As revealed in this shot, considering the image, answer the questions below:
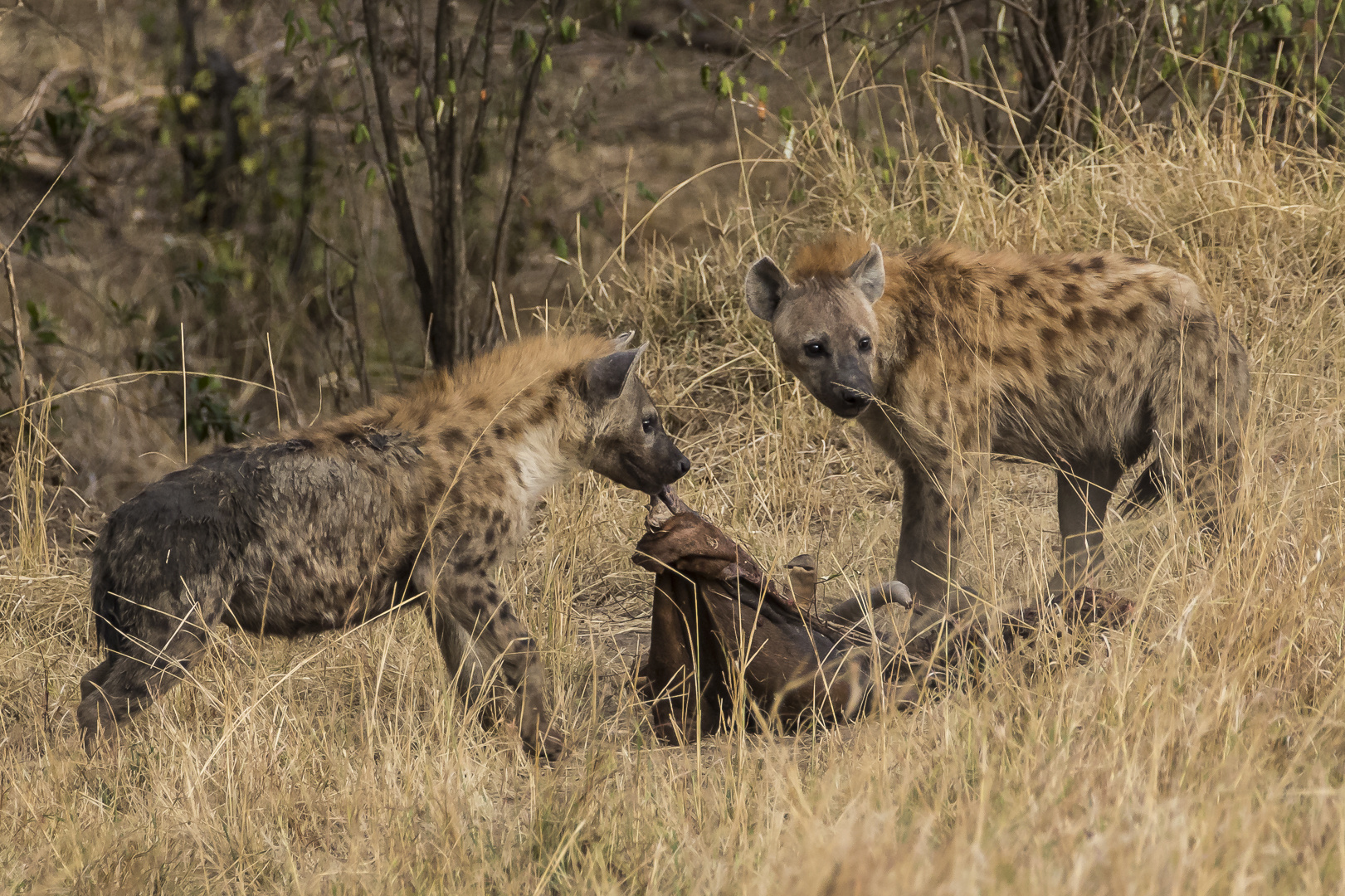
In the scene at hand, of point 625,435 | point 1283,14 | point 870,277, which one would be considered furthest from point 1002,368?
point 1283,14

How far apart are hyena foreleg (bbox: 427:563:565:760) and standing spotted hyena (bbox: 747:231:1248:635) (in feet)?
3.65

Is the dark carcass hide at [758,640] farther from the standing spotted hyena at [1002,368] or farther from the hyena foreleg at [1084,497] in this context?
the hyena foreleg at [1084,497]

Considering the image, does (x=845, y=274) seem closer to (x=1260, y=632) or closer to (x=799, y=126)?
(x=1260, y=632)

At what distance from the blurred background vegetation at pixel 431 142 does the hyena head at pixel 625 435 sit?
1.49m

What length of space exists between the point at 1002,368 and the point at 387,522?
5.88 ft

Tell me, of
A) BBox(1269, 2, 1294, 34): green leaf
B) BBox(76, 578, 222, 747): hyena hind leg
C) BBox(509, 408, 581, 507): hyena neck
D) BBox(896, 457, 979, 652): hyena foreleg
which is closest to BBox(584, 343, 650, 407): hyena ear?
BBox(509, 408, 581, 507): hyena neck

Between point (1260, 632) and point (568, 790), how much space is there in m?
1.43

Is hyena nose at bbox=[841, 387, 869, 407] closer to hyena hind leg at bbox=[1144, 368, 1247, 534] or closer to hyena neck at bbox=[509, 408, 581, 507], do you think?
hyena neck at bbox=[509, 408, 581, 507]

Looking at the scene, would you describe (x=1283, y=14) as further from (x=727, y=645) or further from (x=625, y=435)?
(x=727, y=645)

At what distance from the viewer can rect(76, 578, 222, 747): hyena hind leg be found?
3.02 m

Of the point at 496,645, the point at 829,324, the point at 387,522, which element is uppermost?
the point at 829,324

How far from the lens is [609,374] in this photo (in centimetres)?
360

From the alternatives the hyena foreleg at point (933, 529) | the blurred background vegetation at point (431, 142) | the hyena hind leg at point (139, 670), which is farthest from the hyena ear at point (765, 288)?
the hyena hind leg at point (139, 670)

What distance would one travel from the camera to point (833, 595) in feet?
13.8
